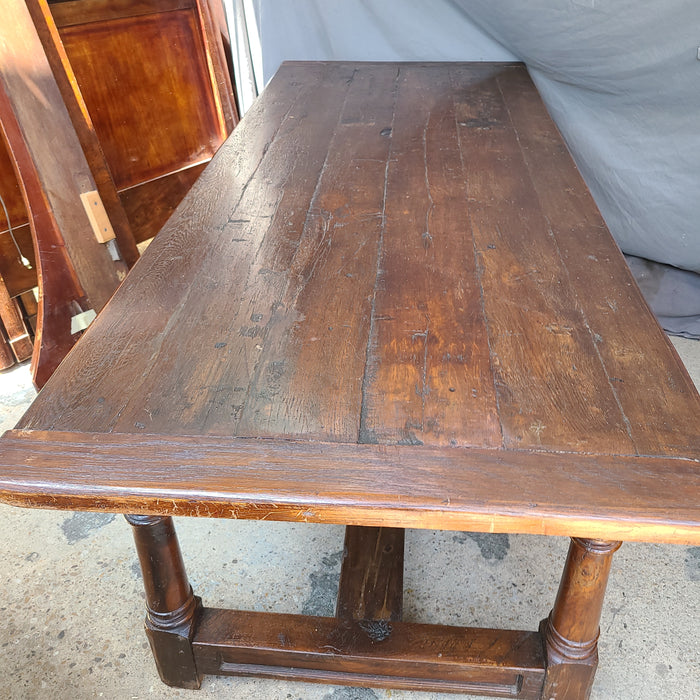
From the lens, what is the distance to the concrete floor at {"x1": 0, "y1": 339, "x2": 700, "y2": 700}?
1.24 m

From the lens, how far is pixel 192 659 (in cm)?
118

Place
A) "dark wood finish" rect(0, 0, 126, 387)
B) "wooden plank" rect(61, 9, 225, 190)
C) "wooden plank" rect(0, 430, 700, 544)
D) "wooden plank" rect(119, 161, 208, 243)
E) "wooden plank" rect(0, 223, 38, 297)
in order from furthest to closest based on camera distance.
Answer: "wooden plank" rect(119, 161, 208, 243), "wooden plank" rect(61, 9, 225, 190), "wooden plank" rect(0, 223, 38, 297), "dark wood finish" rect(0, 0, 126, 387), "wooden plank" rect(0, 430, 700, 544)

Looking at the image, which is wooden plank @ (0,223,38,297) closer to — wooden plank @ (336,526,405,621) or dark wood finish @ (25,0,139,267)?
dark wood finish @ (25,0,139,267)

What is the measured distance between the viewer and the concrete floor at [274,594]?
4.06 feet

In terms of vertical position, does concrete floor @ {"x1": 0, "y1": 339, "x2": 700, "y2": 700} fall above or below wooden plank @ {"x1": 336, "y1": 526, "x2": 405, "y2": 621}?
below

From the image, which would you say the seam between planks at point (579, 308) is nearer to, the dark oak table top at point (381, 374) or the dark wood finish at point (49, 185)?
the dark oak table top at point (381, 374)

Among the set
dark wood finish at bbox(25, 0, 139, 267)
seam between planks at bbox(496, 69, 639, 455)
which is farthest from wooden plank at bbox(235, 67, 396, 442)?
dark wood finish at bbox(25, 0, 139, 267)

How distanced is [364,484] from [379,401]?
14cm

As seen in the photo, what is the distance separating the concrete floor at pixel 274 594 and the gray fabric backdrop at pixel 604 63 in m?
1.04

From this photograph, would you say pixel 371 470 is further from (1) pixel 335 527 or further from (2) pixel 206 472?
(1) pixel 335 527

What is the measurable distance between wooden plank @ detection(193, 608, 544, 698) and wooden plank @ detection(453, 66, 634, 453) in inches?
20.3

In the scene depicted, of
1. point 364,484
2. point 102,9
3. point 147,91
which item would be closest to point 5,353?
point 147,91

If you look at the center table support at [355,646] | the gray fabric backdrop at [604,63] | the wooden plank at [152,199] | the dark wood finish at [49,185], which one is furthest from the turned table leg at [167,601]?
the gray fabric backdrop at [604,63]

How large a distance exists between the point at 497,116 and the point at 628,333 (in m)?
1.00
